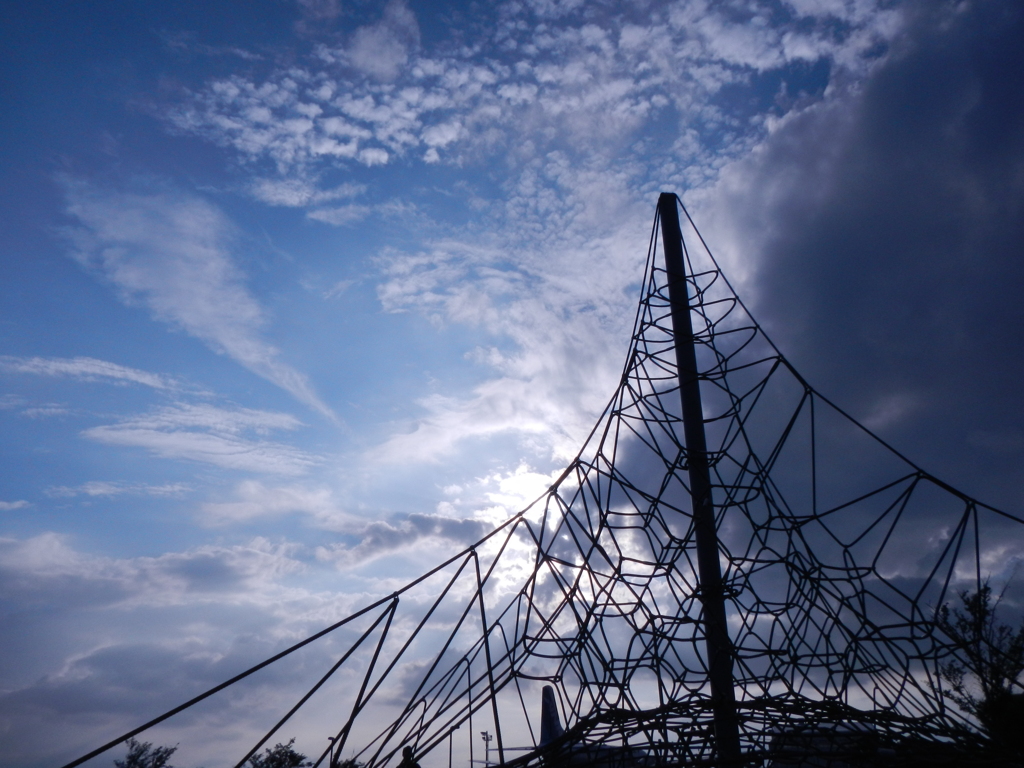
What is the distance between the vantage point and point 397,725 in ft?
23.2

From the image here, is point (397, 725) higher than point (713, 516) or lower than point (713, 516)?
lower

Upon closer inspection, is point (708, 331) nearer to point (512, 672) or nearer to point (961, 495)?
point (961, 495)

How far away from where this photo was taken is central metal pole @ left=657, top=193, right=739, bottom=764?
244 inches

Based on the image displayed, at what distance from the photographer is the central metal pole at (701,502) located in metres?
6.20

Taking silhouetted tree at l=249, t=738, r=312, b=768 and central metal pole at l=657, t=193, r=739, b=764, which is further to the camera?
silhouetted tree at l=249, t=738, r=312, b=768

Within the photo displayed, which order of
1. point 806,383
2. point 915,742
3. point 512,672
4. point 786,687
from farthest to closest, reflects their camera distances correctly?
point 806,383, point 512,672, point 786,687, point 915,742

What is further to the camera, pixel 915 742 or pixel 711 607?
pixel 711 607

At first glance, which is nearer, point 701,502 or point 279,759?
point 701,502

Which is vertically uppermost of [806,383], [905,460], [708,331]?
[708,331]

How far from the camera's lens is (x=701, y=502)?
7.80 meters

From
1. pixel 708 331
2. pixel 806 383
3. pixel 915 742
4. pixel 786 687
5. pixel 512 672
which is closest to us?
pixel 915 742

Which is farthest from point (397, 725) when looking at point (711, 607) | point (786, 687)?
point (786, 687)

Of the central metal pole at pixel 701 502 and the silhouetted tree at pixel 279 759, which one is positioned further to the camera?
the silhouetted tree at pixel 279 759

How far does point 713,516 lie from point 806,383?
191cm
